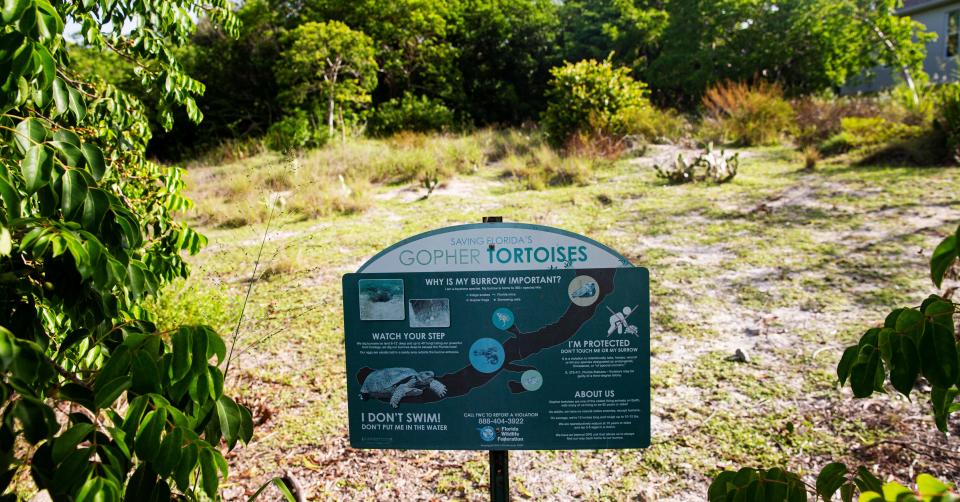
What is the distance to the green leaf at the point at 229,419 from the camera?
1.50 metres

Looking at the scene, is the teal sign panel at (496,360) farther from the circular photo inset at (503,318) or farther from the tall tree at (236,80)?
the tall tree at (236,80)

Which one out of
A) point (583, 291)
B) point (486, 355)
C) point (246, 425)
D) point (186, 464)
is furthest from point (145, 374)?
point (583, 291)

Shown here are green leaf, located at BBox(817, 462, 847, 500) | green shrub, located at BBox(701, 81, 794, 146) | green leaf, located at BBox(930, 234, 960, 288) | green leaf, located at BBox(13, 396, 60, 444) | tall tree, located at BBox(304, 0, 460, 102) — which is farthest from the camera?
tall tree, located at BBox(304, 0, 460, 102)

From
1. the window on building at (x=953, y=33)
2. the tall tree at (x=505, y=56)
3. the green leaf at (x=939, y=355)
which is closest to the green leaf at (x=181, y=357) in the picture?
the green leaf at (x=939, y=355)

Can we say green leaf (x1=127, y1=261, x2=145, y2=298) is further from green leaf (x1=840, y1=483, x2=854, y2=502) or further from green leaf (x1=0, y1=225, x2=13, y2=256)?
green leaf (x1=840, y1=483, x2=854, y2=502)

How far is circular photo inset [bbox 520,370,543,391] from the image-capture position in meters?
2.15

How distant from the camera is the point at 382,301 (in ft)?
7.06

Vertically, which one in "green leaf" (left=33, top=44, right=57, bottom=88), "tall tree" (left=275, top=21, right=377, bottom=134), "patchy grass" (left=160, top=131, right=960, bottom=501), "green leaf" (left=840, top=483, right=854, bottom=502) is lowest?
"patchy grass" (left=160, top=131, right=960, bottom=501)

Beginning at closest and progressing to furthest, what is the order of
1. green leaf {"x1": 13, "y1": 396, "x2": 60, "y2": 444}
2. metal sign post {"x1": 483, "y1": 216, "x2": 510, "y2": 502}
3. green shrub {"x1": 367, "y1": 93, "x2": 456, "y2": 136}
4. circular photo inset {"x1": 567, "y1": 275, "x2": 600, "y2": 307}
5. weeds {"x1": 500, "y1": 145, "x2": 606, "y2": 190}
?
1. green leaf {"x1": 13, "y1": 396, "x2": 60, "y2": 444}
2. circular photo inset {"x1": 567, "y1": 275, "x2": 600, "y2": 307}
3. metal sign post {"x1": 483, "y1": 216, "x2": 510, "y2": 502}
4. weeds {"x1": 500, "y1": 145, "x2": 606, "y2": 190}
5. green shrub {"x1": 367, "y1": 93, "x2": 456, "y2": 136}

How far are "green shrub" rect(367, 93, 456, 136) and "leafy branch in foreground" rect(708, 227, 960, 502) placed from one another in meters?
15.2

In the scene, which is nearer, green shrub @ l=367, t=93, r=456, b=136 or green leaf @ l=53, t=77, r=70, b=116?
green leaf @ l=53, t=77, r=70, b=116

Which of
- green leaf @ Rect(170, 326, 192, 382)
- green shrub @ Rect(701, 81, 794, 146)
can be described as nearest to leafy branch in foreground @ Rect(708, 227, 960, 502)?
green leaf @ Rect(170, 326, 192, 382)

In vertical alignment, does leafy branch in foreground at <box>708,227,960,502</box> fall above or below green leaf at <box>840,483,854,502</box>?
above

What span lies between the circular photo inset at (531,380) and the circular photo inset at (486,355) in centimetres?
8
